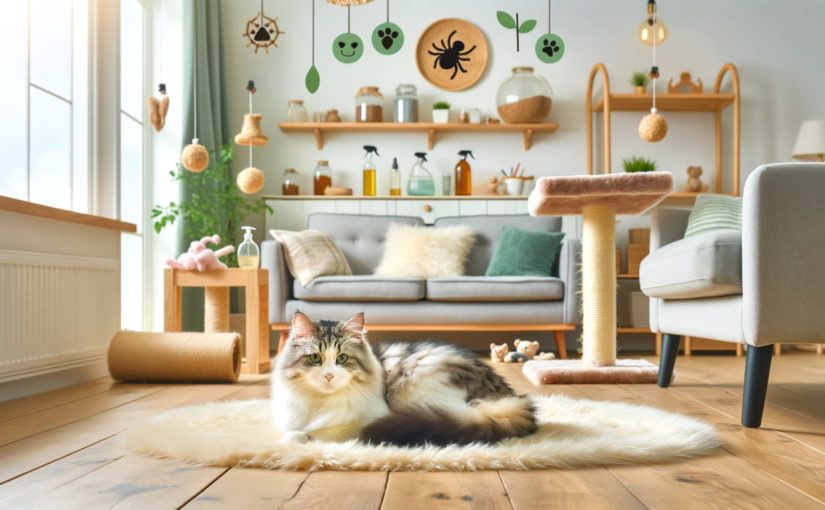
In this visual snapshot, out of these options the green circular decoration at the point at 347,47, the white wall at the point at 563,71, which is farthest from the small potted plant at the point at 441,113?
the green circular decoration at the point at 347,47

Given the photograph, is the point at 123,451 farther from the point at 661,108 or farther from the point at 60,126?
the point at 661,108

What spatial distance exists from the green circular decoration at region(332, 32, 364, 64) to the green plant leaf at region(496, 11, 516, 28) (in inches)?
38.4

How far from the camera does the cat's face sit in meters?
1.53

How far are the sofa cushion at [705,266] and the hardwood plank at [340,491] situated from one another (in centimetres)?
114

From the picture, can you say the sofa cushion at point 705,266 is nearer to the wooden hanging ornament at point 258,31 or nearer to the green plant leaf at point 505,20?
the green plant leaf at point 505,20

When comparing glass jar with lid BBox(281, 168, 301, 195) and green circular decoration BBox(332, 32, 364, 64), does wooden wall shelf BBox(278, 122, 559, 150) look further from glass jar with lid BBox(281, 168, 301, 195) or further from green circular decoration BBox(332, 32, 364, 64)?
green circular decoration BBox(332, 32, 364, 64)

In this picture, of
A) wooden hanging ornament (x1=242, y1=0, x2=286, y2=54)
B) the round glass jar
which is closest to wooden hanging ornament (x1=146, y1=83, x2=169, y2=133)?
wooden hanging ornament (x1=242, y1=0, x2=286, y2=54)

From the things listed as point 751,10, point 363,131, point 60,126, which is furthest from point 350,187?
point 751,10

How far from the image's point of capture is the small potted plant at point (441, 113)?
504 cm

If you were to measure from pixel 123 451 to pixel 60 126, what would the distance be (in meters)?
1.93

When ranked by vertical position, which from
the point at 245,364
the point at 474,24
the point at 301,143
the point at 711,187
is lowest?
the point at 245,364

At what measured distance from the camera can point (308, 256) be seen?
4.18 m

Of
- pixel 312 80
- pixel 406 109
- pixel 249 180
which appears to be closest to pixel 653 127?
pixel 406 109

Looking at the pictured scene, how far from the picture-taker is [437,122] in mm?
5035
